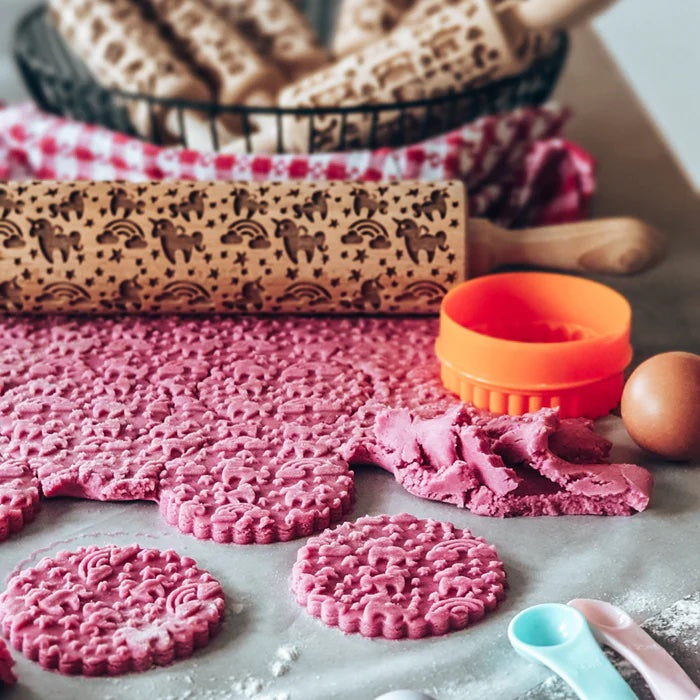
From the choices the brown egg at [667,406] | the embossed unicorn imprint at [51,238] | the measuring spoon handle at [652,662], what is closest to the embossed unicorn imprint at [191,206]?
the embossed unicorn imprint at [51,238]

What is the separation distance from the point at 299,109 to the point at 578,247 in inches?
13.2

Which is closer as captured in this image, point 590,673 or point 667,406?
point 590,673

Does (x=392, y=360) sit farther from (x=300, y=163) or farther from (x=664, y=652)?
(x=664, y=652)

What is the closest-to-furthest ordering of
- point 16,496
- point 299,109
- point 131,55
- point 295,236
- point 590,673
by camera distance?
1. point 590,673
2. point 16,496
3. point 295,236
4. point 299,109
5. point 131,55

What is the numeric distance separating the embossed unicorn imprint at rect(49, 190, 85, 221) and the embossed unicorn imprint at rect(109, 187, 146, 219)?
0.10ft

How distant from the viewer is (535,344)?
901mm

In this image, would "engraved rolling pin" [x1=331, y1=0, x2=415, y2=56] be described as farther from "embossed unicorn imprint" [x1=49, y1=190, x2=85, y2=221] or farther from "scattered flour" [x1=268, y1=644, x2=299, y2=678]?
"scattered flour" [x1=268, y1=644, x2=299, y2=678]

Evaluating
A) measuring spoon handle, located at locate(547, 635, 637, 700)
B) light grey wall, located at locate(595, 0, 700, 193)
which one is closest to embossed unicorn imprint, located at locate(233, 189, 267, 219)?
measuring spoon handle, located at locate(547, 635, 637, 700)

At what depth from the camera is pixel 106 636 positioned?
68 centimetres

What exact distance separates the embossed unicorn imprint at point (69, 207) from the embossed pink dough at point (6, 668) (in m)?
0.53

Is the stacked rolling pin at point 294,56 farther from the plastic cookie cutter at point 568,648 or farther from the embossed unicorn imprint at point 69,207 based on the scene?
the plastic cookie cutter at point 568,648

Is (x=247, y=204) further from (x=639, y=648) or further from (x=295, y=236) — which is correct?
(x=639, y=648)

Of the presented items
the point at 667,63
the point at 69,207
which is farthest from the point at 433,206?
the point at 667,63

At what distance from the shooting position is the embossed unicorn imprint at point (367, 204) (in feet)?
3.50
